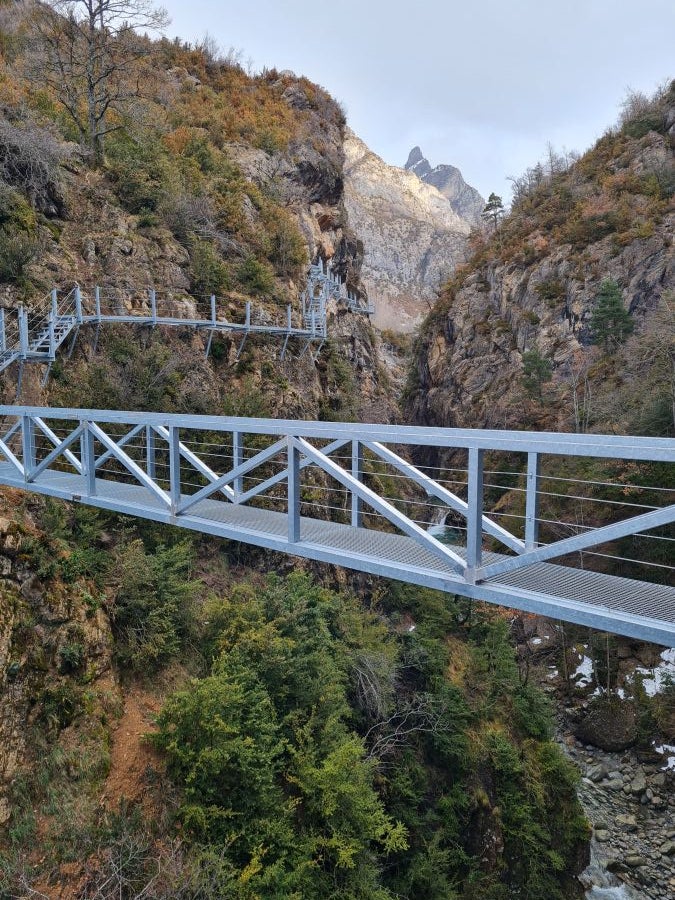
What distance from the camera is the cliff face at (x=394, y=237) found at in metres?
107

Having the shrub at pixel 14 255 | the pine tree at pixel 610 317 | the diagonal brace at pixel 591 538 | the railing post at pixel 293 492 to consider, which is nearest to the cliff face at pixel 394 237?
the pine tree at pixel 610 317

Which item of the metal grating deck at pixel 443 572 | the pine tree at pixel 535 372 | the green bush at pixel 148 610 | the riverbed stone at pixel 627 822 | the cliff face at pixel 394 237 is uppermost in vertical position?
the cliff face at pixel 394 237

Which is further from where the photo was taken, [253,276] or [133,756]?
[253,276]

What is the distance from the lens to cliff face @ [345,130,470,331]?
107000mm

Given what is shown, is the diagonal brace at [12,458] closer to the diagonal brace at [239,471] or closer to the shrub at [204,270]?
the diagonal brace at [239,471]

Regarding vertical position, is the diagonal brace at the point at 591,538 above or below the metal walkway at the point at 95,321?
below

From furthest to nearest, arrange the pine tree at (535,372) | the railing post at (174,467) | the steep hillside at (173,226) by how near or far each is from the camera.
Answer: the pine tree at (535,372)
the steep hillside at (173,226)
the railing post at (174,467)

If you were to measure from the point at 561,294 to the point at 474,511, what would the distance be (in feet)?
109

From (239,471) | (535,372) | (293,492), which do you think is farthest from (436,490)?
(535,372)

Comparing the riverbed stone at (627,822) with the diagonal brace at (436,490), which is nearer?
the diagonal brace at (436,490)

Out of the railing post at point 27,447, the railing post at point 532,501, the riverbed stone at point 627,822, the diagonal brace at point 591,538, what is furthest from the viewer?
the riverbed stone at point 627,822

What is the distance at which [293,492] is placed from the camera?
4168mm

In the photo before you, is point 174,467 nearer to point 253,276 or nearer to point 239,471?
point 239,471

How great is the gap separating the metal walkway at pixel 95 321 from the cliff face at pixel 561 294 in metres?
14.8
